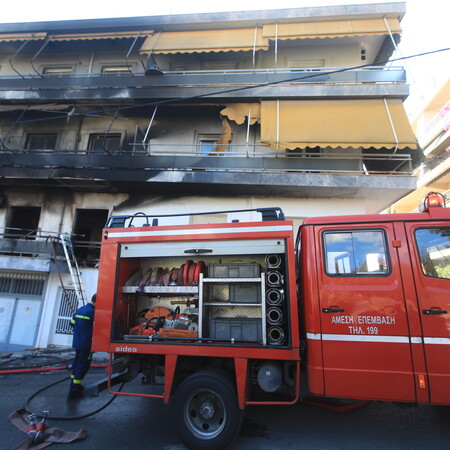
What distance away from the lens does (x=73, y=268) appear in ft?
29.5

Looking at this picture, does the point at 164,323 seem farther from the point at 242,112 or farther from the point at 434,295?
the point at 242,112

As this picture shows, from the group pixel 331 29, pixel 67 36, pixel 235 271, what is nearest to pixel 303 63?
pixel 331 29

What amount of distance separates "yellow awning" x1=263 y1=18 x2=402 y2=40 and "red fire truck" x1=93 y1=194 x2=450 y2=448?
8656 mm

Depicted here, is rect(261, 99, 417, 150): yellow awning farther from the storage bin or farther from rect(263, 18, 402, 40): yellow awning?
the storage bin

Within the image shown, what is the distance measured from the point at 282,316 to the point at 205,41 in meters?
10.3

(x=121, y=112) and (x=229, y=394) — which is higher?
(x=121, y=112)

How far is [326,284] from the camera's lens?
3.44m

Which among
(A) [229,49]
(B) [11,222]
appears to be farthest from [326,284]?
(B) [11,222]

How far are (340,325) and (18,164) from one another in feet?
36.1

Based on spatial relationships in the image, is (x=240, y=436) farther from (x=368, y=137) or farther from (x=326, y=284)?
(x=368, y=137)

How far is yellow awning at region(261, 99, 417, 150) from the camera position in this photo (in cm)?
836

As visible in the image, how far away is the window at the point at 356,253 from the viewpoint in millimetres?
3408

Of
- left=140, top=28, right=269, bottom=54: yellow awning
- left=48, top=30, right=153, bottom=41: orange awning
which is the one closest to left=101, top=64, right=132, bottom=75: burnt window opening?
→ left=48, top=30, right=153, bottom=41: orange awning

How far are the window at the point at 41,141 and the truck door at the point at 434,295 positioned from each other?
12.6 metres
